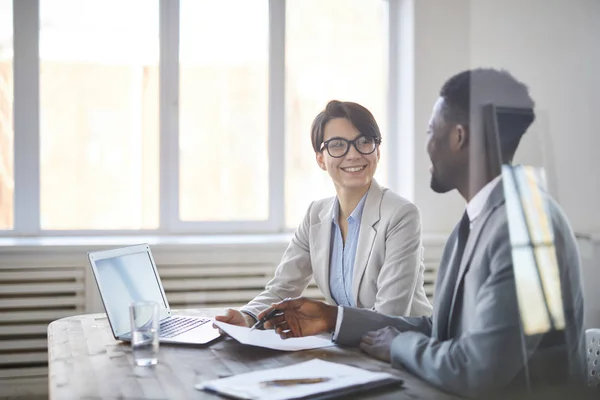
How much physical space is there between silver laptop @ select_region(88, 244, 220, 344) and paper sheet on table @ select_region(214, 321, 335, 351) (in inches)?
2.3

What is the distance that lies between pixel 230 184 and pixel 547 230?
2876 millimetres

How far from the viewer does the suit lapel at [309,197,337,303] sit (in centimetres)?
198

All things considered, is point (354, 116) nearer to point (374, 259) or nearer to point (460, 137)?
point (374, 259)

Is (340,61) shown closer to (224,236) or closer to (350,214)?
(224,236)

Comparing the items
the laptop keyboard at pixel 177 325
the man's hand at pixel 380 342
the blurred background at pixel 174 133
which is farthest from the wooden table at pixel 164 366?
the blurred background at pixel 174 133

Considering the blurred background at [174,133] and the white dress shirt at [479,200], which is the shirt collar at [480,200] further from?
the blurred background at [174,133]

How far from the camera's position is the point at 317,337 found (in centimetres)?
152

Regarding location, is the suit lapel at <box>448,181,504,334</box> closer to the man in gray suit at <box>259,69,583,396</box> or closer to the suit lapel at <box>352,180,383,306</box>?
the man in gray suit at <box>259,69,583,396</box>

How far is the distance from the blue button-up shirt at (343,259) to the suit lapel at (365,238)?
3 centimetres

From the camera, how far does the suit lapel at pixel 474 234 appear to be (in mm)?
673

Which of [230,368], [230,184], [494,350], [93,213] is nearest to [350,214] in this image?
[230,368]

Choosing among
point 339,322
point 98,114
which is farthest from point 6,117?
point 339,322

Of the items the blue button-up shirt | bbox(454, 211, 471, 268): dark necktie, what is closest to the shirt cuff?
the blue button-up shirt

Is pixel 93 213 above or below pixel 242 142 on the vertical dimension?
below
